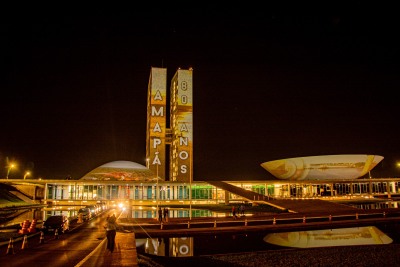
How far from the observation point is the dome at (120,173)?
242ft

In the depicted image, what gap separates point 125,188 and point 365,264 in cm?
5503

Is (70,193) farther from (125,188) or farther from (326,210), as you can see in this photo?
(326,210)

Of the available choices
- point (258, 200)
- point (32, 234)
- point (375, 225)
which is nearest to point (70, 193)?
point (258, 200)

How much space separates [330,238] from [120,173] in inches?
2329

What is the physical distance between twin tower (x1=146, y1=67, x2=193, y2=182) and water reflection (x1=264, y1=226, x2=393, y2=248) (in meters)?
63.7

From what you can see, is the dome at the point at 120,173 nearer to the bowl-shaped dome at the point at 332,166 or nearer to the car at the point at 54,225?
the bowl-shaped dome at the point at 332,166

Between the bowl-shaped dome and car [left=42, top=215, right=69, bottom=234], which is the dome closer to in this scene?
the bowl-shaped dome

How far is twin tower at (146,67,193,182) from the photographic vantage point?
304ft

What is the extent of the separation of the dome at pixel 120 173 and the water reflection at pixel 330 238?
154ft

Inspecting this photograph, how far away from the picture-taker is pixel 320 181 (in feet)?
236

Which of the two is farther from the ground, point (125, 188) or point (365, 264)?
point (125, 188)

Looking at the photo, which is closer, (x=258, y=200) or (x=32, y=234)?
(x=32, y=234)

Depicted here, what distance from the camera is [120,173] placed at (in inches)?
3061

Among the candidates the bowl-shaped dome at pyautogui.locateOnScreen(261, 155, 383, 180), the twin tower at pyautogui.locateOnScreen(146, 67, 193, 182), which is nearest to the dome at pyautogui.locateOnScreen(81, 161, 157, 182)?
the twin tower at pyautogui.locateOnScreen(146, 67, 193, 182)
